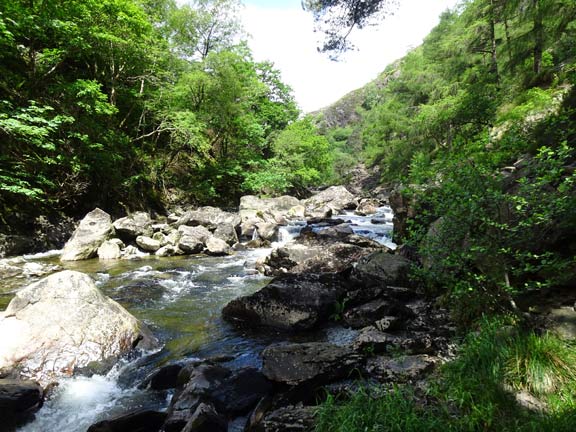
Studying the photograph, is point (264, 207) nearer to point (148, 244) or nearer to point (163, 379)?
point (148, 244)

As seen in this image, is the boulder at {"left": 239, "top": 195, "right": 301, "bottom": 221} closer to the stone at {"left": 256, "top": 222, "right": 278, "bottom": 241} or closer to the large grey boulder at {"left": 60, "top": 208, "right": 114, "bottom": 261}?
the stone at {"left": 256, "top": 222, "right": 278, "bottom": 241}

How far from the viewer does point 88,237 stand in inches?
504

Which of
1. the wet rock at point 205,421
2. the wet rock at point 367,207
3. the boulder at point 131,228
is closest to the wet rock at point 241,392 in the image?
the wet rock at point 205,421

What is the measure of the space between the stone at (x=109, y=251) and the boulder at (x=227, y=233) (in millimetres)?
4289

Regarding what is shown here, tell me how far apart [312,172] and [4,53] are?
72.6 feet

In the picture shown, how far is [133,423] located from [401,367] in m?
3.30

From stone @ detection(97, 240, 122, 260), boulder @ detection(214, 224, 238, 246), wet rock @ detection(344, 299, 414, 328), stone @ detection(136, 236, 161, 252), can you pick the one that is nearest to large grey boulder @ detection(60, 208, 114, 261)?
stone @ detection(97, 240, 122, 260)

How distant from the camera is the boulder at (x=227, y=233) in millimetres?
15586

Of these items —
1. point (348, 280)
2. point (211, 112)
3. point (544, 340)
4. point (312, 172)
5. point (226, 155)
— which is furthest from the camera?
point (312, 172)

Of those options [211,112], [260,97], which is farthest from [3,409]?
[260,97]

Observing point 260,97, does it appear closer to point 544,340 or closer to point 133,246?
point 133,246

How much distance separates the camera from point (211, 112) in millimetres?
23078

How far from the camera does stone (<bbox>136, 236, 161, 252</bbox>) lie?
1385cm

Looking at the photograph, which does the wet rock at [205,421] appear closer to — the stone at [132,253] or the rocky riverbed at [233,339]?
the rocky riverbed at [233,339]
